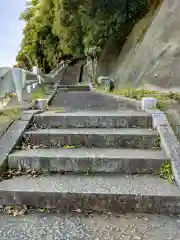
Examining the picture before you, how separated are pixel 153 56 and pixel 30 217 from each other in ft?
25.1

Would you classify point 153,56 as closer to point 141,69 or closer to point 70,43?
point 141,69

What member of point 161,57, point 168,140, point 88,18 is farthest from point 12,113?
point 88,18

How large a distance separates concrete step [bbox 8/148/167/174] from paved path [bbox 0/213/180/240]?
1.85 ft

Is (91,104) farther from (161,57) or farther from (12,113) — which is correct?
(161,57)

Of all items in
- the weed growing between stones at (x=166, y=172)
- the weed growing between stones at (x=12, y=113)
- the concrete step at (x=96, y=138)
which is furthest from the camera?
the weed growing between stones at (x=12, y=113)

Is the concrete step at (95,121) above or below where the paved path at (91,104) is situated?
below

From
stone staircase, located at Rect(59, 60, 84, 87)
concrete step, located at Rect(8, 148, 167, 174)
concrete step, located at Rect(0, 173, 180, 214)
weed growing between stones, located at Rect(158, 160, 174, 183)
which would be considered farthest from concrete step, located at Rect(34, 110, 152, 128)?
stone staircase, located at Rect(59, 60, 84, 87)

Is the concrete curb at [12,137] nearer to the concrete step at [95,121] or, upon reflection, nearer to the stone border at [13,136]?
the stone border at [13,136]

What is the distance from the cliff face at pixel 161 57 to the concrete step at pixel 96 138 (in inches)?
134

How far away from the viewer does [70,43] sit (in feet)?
46.2

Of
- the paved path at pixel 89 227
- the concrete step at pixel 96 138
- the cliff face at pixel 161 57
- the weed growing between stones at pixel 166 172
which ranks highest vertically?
the cliff face at pixel 161 57

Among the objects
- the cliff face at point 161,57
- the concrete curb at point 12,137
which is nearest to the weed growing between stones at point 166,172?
the concrete curb at point 12,137

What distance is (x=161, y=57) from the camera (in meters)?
7.95

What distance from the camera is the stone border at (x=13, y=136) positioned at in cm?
270
